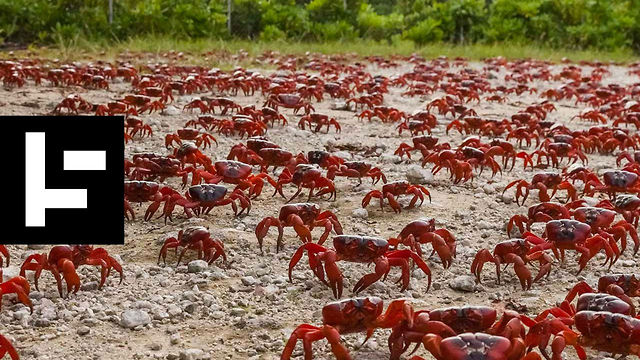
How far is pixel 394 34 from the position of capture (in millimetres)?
32250

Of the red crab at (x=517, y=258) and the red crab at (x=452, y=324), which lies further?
the red crab at (x=517, y=258)

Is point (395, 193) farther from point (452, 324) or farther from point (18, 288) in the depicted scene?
point (18, 288)

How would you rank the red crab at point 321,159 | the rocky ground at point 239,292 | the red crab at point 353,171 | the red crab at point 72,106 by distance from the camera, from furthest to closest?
the red crab at point 72,106 → the red crab at point 321,159 → the red crab at point 353,171 → the rocky ground at point 239,292

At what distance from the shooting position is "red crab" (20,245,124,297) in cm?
407

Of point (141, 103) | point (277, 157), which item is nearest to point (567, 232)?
point (277, 157)

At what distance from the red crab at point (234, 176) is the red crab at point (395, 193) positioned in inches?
35.7

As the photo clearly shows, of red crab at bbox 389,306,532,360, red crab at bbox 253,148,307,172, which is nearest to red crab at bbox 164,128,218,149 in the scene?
red crab at bbox 253,148,307,172

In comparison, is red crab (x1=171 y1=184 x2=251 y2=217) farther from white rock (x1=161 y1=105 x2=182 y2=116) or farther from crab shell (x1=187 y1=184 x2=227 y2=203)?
white rock (x1=161 y1=105 x2=182 y2=116)

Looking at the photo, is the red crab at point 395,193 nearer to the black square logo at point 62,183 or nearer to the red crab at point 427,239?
the red crab at point 427,239

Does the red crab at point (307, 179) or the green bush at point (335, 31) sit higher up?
the green bush at point (335, 31)

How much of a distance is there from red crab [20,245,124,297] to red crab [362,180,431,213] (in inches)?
91.6

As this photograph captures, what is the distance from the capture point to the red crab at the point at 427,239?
180 inches

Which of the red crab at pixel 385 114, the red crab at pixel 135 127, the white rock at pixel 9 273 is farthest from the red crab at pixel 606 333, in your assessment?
the red crab at pixel 385 114

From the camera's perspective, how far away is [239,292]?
14.2 feet
